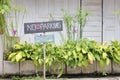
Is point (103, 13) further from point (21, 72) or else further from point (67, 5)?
point (21, 72)

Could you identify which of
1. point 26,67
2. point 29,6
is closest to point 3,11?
point 26,67

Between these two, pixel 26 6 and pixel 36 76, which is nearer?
pixel 36 76

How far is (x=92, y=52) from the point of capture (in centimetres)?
789

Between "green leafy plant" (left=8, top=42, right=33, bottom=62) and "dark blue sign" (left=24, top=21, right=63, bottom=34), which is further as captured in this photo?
"green leafy plant" (left=8, top=42, right=33, bottom=62)

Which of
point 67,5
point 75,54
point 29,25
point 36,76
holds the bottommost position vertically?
point 36,76

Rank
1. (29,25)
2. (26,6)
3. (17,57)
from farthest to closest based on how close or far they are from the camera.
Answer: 1. (26,6)
2. (17,57)
3. (29,25)

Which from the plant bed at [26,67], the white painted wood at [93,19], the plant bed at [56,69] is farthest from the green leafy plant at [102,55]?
the white painted wood at [93,19]

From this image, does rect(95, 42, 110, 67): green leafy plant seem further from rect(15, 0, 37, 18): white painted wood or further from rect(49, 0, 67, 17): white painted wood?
rect(15, 0, 37, 18): white painted wood

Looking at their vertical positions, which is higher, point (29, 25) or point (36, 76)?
point (29, 25)

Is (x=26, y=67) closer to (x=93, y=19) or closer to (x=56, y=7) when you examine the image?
(x=56, y=7)

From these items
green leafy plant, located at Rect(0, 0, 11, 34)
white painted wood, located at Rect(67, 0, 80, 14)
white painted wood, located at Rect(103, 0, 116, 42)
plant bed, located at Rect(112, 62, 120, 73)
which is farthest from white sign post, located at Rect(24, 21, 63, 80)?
white painted wood, located at Rect(103, 0, 116, 42)

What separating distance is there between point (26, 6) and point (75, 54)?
8.85 ft

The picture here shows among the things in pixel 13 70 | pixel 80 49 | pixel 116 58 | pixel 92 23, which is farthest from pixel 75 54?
pixel 92 23

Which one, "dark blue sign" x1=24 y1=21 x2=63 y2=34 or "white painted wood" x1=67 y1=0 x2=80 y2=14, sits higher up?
"white painted wood" x1=67 y1=0 x2=80 y2=14
